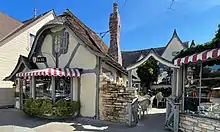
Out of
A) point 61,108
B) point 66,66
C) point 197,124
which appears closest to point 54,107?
point 61,108

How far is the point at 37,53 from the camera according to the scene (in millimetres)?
14492

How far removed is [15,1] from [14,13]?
12.9 ft

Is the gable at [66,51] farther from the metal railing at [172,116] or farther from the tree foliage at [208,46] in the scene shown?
the tree foliage at [208,46]

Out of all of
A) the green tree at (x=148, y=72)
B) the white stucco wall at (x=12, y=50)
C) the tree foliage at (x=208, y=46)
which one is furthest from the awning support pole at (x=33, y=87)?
the green tree at (x=148, y=72)

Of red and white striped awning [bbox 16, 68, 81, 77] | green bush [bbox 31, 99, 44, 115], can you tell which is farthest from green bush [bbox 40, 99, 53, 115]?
red and white striped awning [bbox 16, 68, 81, 77]

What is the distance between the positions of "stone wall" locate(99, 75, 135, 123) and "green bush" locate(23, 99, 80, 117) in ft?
5.07

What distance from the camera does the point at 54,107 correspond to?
39.2 ft

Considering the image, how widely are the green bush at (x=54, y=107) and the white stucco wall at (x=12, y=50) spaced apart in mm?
6270

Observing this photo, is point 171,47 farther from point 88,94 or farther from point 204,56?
point 204,56

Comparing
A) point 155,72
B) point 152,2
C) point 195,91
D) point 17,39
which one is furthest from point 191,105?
point 17,39

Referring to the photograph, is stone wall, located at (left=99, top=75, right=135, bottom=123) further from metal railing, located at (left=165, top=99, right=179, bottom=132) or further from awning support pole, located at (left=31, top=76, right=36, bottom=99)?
awning support pole, located at (left=31, top=76, right=36, bottom=99)

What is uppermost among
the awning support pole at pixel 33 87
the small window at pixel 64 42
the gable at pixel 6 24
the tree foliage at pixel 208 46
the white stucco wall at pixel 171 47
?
the gable at pixel 6 24

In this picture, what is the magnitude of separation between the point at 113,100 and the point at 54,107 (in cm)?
327

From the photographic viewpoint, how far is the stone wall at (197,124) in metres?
7.50
